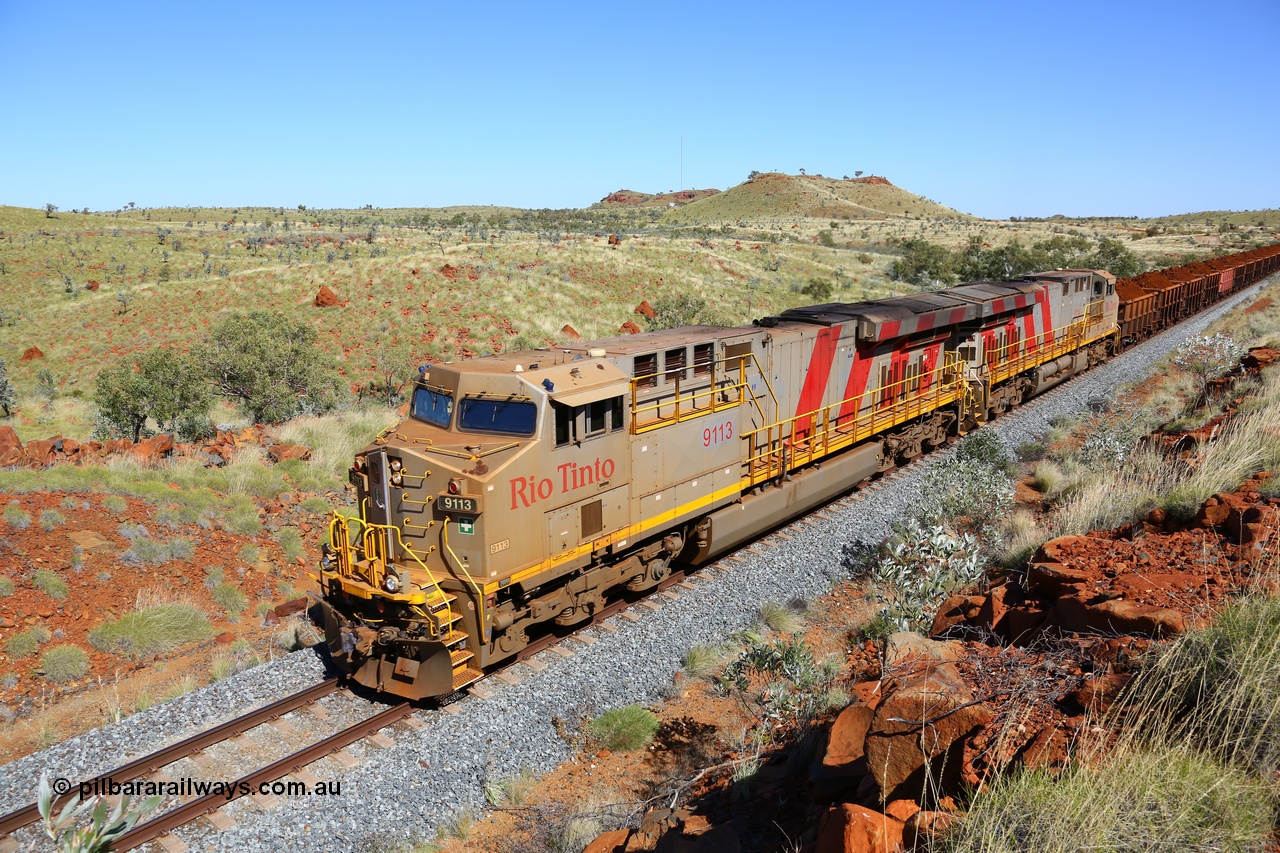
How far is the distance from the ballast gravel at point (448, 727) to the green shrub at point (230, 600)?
3.34 meters

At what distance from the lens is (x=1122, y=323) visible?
3181 centimetres

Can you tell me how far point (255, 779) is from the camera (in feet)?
26.3

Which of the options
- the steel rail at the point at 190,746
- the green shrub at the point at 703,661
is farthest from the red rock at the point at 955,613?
the steel rail at the point at 190,746

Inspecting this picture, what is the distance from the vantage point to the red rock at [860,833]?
430 centimetres

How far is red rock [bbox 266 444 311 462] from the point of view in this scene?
18.5m

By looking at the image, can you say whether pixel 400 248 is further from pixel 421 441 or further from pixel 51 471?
pixel 421 441

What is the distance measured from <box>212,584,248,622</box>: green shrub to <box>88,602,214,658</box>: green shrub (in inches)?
20.0

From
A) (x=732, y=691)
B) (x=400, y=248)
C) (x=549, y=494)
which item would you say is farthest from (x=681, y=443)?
(x=400, y=248)

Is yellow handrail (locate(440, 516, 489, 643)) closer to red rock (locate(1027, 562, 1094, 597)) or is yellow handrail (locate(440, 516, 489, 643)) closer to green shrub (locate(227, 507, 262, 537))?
red rock (locate(1027, 562, 1094, 597))

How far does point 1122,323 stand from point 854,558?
81.6 feet

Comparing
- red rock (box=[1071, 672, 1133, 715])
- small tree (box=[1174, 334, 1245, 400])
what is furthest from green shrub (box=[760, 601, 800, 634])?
small tree (box=[1174, 334, 1245, 400])

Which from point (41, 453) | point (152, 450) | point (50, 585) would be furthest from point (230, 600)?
point (41, 453)
